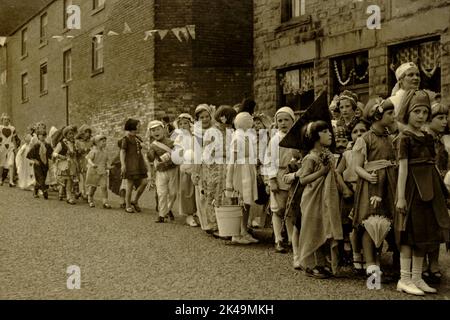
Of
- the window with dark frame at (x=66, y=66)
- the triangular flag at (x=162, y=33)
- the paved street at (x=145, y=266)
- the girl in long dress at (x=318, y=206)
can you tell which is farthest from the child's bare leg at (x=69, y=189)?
the window with dark frame at (x=66, y=66)

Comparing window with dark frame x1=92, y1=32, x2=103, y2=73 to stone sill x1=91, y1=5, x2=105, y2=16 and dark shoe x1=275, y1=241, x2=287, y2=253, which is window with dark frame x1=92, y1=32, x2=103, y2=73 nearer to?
stone sill x1=91, y1=5, x2=105, y2=16

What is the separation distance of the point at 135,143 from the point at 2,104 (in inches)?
1008

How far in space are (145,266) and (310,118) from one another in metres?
2.26

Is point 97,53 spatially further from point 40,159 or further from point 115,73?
point 40,159

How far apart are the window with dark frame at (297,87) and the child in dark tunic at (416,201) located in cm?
918

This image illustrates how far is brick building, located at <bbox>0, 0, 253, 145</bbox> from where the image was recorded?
17.3 meters

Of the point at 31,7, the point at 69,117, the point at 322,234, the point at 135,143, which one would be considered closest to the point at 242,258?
the point at 322,234

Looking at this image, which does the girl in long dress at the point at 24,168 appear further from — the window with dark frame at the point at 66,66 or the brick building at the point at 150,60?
the window with dark frame at the point at 66,66

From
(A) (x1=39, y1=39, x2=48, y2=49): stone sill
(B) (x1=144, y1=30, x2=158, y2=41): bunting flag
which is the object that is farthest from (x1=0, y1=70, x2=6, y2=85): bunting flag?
(B) (x1=144, y1=30, x2=158, y2=41): bunting flag

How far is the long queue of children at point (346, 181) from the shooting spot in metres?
5.06

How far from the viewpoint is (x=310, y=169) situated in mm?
5758

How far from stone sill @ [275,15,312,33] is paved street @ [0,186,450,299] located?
A: 6.90m

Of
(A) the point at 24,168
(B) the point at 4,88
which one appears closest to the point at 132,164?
(A) the point at 24,168

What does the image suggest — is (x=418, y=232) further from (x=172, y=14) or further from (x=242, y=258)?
(x=172, y=14)
